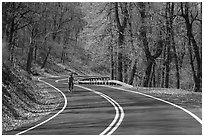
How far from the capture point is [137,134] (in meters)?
12.6

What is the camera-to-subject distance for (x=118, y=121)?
15.8 m

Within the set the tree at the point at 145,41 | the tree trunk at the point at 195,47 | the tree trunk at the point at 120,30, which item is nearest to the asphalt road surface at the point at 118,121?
the tree trunk at the point at 195,47

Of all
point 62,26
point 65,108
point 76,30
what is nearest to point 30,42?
point 62,26

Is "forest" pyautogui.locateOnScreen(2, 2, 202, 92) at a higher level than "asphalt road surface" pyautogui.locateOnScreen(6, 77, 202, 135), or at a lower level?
higher

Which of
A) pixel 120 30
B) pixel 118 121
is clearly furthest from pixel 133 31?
pixel 118 121

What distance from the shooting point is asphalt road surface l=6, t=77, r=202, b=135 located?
1336 centimetres

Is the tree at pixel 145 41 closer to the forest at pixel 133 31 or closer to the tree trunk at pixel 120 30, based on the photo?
the forest at pixel 133 31

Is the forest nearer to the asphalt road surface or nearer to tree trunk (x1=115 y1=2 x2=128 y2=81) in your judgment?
tree trunk (x1=115 y1=2 x2=128 y2=81)

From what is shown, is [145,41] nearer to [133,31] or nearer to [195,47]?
[133,31]

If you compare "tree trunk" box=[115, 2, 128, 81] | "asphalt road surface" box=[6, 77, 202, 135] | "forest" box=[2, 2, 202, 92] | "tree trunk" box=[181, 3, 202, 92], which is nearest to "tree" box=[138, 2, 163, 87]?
"forest" box=[2, 2, 202, 92]

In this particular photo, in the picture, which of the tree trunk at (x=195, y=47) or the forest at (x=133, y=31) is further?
the forest at (x=133, y=31)

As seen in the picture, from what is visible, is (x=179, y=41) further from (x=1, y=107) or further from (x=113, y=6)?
(x=1, y=107)

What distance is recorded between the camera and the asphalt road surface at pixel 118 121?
43.8ft

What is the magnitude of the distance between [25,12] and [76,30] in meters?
51.5
